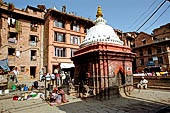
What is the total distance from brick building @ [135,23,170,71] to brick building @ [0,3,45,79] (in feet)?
90.9

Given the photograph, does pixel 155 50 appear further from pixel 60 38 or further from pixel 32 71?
pixel 32 71

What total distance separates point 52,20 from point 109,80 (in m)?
18.5

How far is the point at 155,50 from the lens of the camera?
29.6 m

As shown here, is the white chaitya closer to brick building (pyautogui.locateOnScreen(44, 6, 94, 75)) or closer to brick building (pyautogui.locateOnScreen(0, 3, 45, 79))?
brick building (pyautogui.locateOnScreen(44, 6, 94, 75))

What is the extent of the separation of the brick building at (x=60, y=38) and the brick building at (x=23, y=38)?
186 centimetres

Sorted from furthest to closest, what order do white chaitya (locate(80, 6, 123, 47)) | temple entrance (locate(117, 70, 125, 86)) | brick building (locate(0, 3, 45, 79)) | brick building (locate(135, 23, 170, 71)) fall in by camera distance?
brick building (locate(135, 23, 170, 71)), brick building (locate(0, 3, 45, 79)), white chaitya (locate(80, 6, 123, 47)), temple entrance (locate(117, 70, 125, 86))

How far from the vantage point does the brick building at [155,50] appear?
27.2m

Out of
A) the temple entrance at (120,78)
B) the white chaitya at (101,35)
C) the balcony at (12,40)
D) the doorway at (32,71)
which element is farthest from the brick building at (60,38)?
the temple entrance at (120,78)

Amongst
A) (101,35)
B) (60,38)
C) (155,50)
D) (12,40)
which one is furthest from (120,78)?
(155,50)

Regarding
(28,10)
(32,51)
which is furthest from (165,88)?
(28,10)

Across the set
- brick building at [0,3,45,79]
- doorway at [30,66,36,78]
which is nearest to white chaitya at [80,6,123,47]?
brick building at [0,3,45,79]

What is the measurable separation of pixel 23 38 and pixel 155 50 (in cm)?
3196

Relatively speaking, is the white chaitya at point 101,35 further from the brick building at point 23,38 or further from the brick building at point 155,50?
the brick building at point 155,50

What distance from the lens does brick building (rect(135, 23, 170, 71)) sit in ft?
89.4
